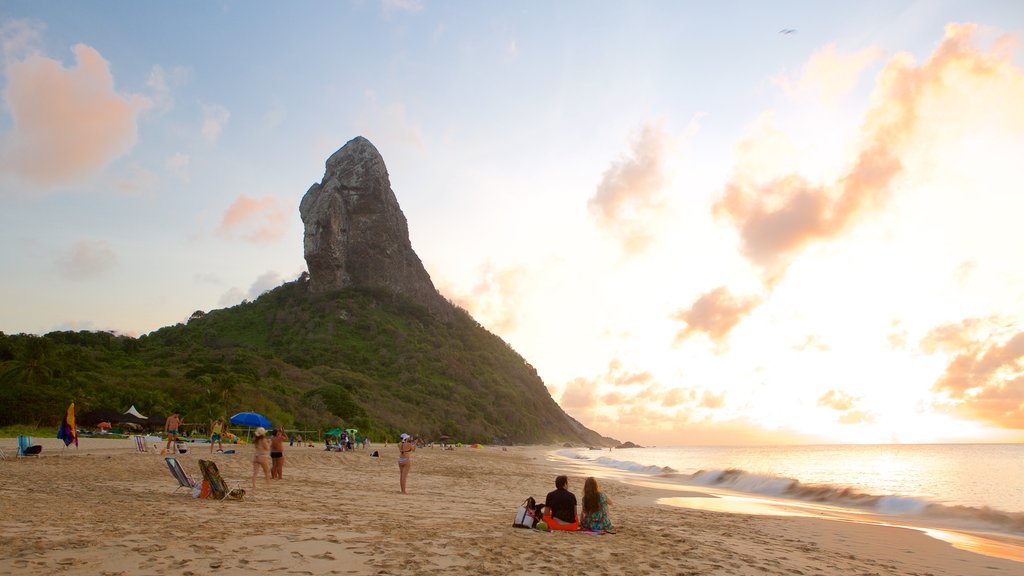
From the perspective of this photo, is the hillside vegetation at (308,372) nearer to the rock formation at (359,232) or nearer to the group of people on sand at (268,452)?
the rock formation at (359,232)

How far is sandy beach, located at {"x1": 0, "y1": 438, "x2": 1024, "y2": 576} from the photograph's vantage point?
6.56 meters

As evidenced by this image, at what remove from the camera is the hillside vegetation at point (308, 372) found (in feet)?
150

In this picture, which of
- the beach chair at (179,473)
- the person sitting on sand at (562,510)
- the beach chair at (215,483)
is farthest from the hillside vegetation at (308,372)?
the person sitting on sand at (562,510)

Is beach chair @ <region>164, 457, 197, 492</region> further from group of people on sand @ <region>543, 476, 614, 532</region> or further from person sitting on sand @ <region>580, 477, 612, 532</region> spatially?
person sitting on sand @ <region>580, 477, 612, 532</region>

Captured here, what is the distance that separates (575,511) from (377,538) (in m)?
3.66

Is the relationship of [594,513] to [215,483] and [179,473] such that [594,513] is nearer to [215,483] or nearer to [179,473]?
[215,483]

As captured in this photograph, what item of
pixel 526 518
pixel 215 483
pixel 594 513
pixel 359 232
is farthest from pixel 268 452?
pixel 359 232

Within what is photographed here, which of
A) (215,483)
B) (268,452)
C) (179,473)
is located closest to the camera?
(215,483)

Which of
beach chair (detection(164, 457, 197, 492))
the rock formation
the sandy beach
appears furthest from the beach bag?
the rock formation

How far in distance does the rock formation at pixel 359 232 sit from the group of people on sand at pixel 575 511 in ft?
340

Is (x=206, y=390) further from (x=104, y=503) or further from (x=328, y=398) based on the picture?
(x=104, y=503)

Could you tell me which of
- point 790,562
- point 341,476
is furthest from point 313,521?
point 341,476

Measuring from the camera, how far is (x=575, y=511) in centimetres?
1045

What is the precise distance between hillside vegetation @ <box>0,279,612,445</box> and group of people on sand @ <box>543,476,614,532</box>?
134ft
